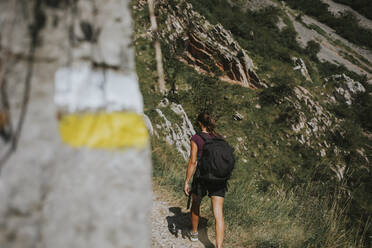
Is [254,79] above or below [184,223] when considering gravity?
above

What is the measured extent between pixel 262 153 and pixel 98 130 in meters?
15.8

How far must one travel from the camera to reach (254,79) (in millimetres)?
19422

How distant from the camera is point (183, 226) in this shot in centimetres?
304

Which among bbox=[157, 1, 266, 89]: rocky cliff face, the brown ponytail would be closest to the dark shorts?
the brown ponytail

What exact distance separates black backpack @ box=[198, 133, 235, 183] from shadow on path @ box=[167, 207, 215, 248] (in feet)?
3.60

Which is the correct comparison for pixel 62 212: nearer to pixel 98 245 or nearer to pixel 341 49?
pixel 98 245

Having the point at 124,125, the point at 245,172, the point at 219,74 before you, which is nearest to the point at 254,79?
the point at 219,74

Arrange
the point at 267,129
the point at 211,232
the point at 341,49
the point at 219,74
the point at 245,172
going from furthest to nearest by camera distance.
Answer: the point at 341,49
the point at 219,74
the point at 267,129
the point at 245,172
the point at 211,232

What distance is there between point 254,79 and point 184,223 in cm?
1846

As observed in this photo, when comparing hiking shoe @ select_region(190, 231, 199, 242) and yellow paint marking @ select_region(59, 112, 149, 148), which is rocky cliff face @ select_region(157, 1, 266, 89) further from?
yellow paint marking @ select_region(59, 112, 149, 148)

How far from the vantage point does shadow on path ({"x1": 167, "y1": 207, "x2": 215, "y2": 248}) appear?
9.36 feet

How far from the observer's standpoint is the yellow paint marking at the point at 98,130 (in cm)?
58

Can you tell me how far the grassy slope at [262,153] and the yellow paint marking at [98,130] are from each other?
1.19 meters

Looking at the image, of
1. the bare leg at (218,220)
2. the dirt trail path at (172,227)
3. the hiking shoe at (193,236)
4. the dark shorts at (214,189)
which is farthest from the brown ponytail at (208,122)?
the dirt trail path at (172,227)
